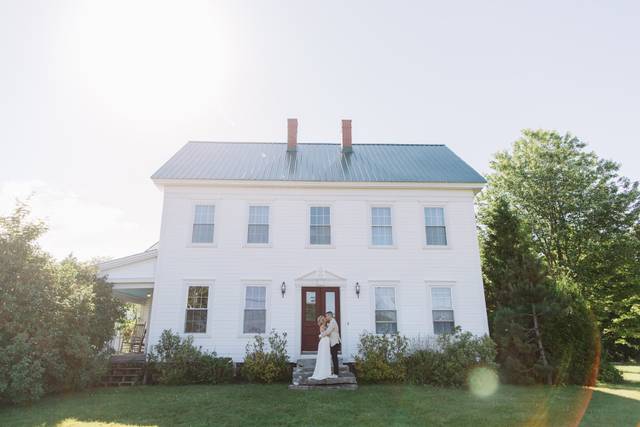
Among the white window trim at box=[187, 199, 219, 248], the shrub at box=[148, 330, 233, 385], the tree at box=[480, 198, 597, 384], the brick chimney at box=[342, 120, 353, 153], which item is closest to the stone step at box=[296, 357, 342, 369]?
the shrub at box=[148, 330, 233, 385]

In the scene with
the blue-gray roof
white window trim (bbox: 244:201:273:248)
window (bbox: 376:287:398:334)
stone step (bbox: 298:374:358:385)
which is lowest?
stone step (bbox: 298:374:358:385)

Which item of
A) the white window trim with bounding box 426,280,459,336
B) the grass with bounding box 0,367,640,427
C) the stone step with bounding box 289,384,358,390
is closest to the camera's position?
the grass with bounding box 0,367,640,427

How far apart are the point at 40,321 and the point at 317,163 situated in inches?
437

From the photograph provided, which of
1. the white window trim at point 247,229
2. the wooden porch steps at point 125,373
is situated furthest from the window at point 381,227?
the wooden porch steps at point 125,373

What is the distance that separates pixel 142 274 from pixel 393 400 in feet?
32.7

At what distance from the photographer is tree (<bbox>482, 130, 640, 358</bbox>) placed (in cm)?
2117

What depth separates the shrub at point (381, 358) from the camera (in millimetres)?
12109

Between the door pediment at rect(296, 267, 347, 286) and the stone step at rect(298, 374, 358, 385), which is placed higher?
the door pediment at rect(296, 267, 347, 286)

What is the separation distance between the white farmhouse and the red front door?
0.04m

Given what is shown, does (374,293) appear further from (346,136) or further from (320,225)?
(346,136)

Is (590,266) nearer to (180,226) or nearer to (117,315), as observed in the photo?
(180,226)

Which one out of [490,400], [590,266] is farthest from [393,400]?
[590,266]

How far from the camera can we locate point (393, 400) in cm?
952

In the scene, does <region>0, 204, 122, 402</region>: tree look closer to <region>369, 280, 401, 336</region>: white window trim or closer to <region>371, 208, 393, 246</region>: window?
<region>369, 280, 401, 336</region>: white window trim
